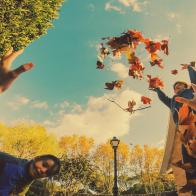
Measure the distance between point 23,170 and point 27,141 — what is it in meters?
47.2

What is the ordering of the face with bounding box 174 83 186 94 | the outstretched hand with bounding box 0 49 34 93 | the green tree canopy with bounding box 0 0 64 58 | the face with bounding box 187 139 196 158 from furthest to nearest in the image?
the green tree canopy with bounding box 0 0 64 58, the face with bounding box 174 83 186 94, the face with bounding box 187 139 196 158, the outstretched hand with bounding box 0 49 34 93

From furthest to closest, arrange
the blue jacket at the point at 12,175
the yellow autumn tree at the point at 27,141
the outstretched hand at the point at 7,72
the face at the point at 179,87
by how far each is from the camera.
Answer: the yellow autumn tree at the point at 27,141 → the face at the point at 179,87 → the blue jacket at the point at 12,175 → the outstretched hand at the point at 7,72

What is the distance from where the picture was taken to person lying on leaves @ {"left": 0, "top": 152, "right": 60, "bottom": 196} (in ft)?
7.12

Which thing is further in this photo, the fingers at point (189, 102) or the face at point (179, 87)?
the face at point (179, 87)

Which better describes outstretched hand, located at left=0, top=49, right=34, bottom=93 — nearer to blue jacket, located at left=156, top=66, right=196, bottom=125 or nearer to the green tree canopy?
blue jacket, located at left=156, top=66, right=196, bottom=125

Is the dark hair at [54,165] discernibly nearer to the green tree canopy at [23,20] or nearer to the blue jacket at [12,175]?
the blue jacket at [12,175]

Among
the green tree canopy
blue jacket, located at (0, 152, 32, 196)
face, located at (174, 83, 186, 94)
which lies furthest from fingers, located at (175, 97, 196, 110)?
the green tree canopy

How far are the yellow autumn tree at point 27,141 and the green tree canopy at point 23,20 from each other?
94.7 feet

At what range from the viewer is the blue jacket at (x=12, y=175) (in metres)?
2.16

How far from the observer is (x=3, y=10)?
19.9 metres

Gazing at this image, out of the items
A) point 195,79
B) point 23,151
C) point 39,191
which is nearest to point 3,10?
point 195,79

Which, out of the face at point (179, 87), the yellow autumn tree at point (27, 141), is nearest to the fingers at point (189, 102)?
the face at point (179, 87)

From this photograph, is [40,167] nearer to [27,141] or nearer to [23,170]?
[23,170]

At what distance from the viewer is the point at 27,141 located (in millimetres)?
48188
